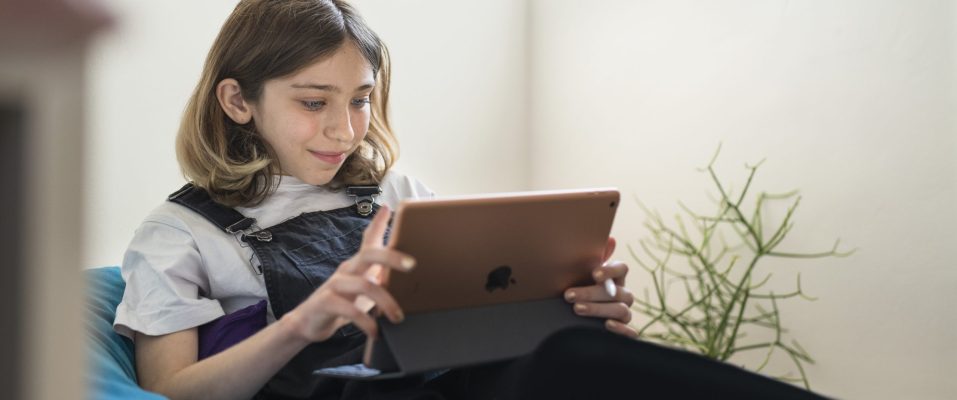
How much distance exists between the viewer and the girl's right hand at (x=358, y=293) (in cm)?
83

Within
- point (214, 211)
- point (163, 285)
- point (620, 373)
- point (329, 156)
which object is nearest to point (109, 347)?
point (163, 285)

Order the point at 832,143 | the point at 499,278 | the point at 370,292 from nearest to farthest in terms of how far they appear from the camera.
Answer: the point at 370,292 → the point at 499,278 → the point at 832,143

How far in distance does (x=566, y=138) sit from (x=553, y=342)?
6.60 ft

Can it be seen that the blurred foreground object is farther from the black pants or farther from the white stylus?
the white stylus

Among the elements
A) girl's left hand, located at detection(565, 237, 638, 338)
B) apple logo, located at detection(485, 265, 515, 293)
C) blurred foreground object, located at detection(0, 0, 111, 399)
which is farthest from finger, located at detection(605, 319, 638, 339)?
blurred foreground object, located at detection(0, 0, 111, 399)

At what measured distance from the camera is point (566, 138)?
269 centimetres

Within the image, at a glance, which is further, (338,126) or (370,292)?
(338,126)

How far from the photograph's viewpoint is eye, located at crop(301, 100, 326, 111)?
129cm

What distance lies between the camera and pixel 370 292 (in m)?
0.85

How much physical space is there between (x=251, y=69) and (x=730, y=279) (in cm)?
132

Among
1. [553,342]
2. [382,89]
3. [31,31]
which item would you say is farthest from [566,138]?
[31,31]

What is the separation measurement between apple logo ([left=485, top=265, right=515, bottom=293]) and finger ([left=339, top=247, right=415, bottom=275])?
0.42 ft

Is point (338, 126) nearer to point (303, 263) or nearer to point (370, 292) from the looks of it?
point (303, 263)

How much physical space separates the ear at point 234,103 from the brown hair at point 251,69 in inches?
0.6
